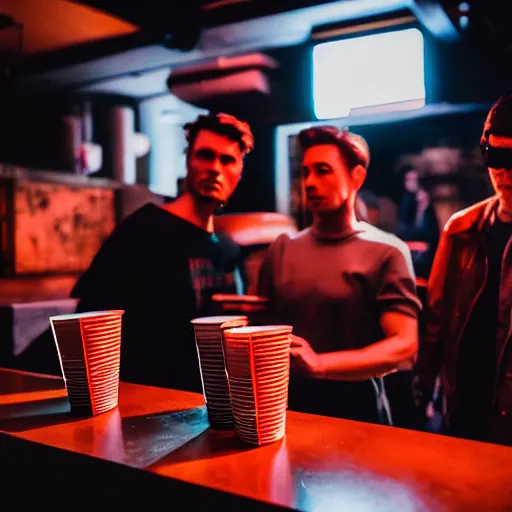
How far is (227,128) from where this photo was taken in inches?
81.2

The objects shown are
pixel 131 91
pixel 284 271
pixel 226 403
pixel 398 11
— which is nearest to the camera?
pixel 226 403

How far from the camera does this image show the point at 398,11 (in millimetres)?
1807

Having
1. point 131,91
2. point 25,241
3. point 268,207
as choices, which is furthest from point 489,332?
point 25,241

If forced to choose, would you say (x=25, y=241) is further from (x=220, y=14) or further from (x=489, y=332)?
(x=489, y=332)

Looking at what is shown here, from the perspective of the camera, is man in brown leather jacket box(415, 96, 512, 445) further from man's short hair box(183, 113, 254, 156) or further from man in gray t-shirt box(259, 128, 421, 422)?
man's short hair box(183, 113, 254, 156)

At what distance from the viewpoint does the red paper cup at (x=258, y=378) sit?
1.20m

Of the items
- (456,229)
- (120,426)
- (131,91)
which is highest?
(131,91)

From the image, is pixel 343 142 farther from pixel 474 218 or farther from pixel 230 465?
pixel 230 465

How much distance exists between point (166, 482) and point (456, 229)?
3.52ft

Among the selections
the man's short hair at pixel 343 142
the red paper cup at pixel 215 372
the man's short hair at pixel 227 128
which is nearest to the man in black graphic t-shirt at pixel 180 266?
the man's short hair at pixel 227 128

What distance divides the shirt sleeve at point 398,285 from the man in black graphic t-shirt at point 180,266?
544 millimetres

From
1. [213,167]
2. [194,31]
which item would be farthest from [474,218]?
[194,31]

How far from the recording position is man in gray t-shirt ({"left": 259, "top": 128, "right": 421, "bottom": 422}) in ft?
5.71

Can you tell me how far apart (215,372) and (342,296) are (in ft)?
1.89
